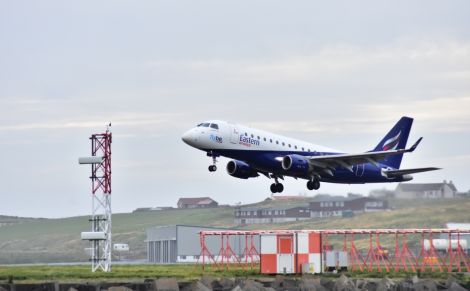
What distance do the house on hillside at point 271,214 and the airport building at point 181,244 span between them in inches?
1168

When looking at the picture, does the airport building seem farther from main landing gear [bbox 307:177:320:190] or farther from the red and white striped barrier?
the red and white striped barrier

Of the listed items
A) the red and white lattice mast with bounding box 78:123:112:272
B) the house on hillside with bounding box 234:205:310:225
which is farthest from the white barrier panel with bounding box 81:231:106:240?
the house on hillside with bounding box 234:205:310:225

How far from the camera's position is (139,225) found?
17375 centimetres

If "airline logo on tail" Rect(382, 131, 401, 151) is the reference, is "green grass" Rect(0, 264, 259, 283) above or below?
below

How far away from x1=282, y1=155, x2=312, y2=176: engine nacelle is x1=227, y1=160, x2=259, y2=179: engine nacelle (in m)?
4.35

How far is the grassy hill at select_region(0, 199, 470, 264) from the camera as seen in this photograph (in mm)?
108000

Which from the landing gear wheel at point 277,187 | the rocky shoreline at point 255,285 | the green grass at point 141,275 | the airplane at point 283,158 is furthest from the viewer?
the landing gear wheel at point 277,187

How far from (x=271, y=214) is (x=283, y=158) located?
85657 millimetres

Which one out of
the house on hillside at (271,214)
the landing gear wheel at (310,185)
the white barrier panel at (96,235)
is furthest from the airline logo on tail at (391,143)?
the house on hillside at (271,214)

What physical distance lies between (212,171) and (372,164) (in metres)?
18.0

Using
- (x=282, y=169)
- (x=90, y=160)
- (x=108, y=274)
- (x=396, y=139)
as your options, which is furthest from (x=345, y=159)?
(x=90, y=160)

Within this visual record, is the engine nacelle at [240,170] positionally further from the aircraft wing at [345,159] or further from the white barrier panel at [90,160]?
the white barrier panel at [90,160]

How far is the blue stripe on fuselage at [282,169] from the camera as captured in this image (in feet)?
248

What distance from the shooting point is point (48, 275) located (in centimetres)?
7206
